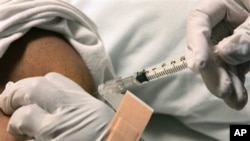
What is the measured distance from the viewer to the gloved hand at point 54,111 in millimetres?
784

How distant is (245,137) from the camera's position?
1042 millimetres

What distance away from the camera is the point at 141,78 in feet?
3.31

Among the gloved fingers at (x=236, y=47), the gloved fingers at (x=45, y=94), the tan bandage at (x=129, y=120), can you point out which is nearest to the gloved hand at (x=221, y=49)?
the gloved fingers at (x=236, y=47)

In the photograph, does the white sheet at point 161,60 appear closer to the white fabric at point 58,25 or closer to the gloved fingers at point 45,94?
the white fabric at point 58,25

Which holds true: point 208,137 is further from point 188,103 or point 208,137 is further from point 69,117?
point 69,117

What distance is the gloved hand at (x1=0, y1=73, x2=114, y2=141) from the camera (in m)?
0.78

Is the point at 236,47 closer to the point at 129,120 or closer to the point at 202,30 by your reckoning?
the point at 202,30

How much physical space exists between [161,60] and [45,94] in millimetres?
415

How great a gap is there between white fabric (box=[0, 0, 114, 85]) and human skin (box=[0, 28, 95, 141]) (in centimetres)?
3

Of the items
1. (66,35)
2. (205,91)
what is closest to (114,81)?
(66,35)

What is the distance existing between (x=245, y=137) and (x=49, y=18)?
1.70ft

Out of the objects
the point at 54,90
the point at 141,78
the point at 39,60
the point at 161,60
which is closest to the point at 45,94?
the point at 54,90

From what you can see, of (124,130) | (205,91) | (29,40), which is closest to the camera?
(124,130)

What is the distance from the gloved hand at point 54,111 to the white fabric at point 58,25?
14 cm
